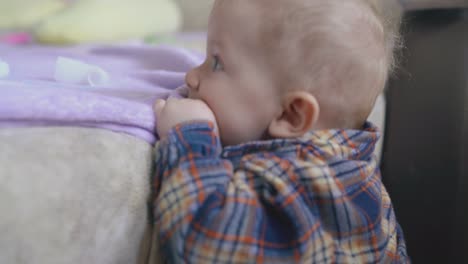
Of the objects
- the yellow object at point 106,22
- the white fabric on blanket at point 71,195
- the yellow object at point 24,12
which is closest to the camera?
the white fabric on blanket at point 71,195

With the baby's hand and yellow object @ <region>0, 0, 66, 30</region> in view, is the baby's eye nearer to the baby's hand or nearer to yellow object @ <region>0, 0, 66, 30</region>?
the baby's hand

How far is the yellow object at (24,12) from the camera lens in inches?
59.6

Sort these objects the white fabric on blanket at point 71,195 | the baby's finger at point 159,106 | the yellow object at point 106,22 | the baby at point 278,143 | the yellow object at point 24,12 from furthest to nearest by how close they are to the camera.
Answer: the yellow object at point 24,12 → the yellow object at point 106,22 → the baby's finger at point 159,106 → the baby at point 278,143 → the white fabric on blanket at point 71,195

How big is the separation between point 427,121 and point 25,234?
838 millimetres

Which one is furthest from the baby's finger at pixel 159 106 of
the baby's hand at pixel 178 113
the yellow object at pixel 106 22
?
the yellow object at pixel 106 22

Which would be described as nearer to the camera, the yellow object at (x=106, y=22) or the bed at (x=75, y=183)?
the bed at (x=75, y=183)

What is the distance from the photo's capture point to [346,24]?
2.04 feet

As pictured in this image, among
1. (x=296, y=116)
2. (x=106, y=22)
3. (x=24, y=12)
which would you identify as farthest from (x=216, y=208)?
(x=24, y=12)

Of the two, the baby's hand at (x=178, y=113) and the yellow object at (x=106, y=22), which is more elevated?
the baby's hand at (x=178, y=113)

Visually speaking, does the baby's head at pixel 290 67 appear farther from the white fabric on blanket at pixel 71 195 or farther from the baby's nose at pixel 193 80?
the white fabric on blanket at pixel 71 195

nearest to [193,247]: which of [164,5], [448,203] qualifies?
[448,203]

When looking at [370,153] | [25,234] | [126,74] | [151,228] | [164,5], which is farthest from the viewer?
[164,5]

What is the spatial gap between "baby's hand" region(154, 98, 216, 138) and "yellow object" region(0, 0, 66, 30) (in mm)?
1060

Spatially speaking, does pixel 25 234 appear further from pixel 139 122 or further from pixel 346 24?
pixel 346 24
